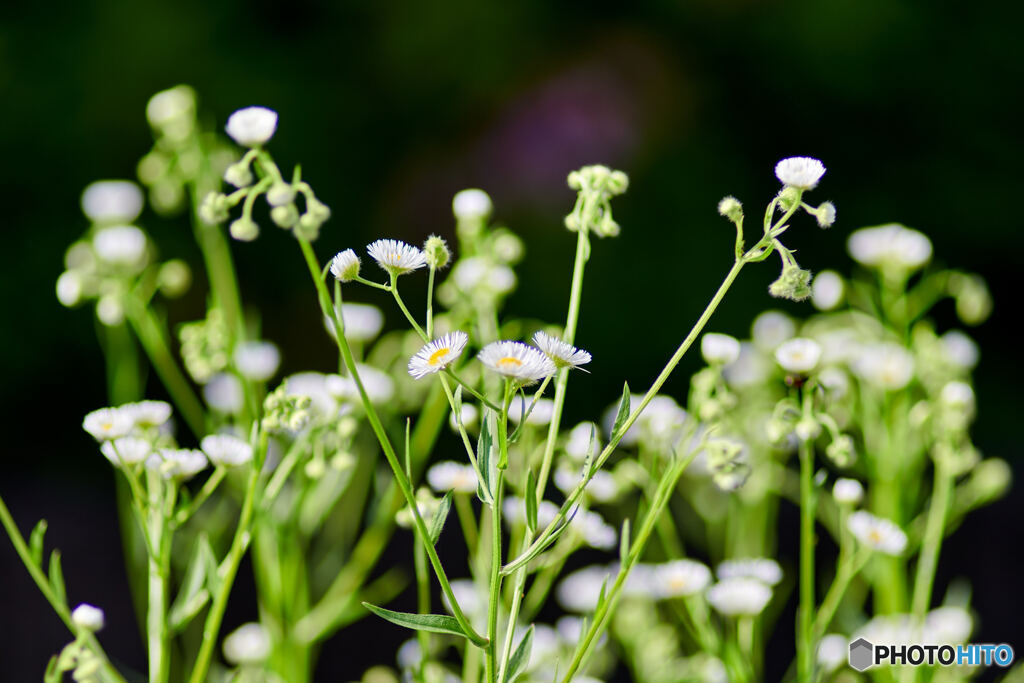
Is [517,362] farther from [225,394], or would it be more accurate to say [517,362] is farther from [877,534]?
[225,394]

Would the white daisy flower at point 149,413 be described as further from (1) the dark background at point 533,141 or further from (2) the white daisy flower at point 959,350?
(1) the dark background at point 533,141

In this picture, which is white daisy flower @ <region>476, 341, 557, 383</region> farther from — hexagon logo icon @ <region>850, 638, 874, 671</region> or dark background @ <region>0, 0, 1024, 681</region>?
dark background @ <region>0, 0, 1024, 681</region>

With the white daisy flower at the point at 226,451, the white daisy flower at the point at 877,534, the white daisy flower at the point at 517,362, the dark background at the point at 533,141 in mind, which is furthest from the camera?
the dark background at the point at 533,141

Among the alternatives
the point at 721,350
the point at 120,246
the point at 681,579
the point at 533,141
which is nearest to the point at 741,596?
the point at 681,579

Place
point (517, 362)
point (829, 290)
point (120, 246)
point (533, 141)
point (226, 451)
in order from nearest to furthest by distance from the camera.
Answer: point (517, 362)
point (226, 451)
point (120, 246)
point (829, 290)
point (533, 141)

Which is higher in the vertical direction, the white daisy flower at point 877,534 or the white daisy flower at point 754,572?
the white daisy flower at point 877,534

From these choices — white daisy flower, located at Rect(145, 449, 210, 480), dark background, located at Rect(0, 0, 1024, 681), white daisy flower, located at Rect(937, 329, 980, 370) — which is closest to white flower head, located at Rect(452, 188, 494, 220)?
white daisy flower, located at Rect(145, 449, 210, 480)

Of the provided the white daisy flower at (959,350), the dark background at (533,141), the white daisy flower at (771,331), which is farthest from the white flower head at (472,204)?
the dark background at (533,141)
